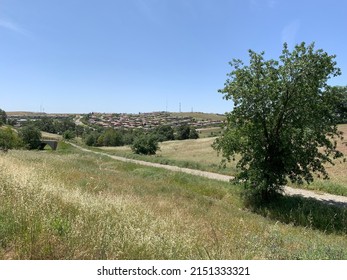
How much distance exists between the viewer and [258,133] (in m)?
17.6

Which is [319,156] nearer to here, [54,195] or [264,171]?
[264,171]

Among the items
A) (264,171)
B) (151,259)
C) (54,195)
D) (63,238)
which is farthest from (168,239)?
(264,171)

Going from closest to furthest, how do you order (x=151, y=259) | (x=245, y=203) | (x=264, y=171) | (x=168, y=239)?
(x=151, y=259), (x=168, y=239), (x=264, y=171), (x=245, y=203)

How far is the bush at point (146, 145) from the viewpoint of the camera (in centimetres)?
7812

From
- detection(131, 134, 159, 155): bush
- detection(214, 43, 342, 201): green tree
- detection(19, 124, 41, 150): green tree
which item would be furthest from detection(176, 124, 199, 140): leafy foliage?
detection(214, 43, 342, 201): green tree

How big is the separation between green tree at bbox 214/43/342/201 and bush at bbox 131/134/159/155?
60.4m

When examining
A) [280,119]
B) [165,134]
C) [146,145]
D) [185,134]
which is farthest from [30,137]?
[280,119]

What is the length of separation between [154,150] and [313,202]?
63.1m

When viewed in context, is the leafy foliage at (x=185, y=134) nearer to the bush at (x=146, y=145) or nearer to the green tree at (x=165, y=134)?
the green tree at (x=165, y=134)

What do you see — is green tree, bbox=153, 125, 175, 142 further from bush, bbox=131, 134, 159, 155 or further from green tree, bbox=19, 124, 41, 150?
bush, bbox=131, 134, 159, 155

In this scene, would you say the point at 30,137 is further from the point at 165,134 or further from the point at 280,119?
the point at 280,119

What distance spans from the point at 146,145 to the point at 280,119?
62.2m

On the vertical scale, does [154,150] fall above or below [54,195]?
below
